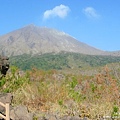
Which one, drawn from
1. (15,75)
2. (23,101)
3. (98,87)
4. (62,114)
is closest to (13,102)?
(23,101)

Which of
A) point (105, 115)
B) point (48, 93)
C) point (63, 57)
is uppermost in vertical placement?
point (63, 57)

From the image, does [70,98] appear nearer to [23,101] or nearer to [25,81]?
[23,101]

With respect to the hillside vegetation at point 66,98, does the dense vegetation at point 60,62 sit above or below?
above

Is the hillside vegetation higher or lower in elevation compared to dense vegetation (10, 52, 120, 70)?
lower

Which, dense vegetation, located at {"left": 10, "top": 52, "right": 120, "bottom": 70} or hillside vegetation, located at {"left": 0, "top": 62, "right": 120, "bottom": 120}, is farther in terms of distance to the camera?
dense vegetation, located at {"left": 10, "top": 52, "right": 120, "bottom": 70}

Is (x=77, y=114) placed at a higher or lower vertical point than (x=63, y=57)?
lower

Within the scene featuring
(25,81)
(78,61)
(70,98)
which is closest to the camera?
(70,98)

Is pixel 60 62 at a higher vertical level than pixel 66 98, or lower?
higher

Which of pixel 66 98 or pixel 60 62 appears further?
pixel 60 62

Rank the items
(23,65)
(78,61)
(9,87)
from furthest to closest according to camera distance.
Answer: (78,61) < (23,65) < (9,87)

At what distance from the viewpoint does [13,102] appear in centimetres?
1041

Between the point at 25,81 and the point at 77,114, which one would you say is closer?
the point at 77,114

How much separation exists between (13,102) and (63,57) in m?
113

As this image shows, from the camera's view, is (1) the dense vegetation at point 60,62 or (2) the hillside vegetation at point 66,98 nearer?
(2) the hillside vegetation at point 66,98
